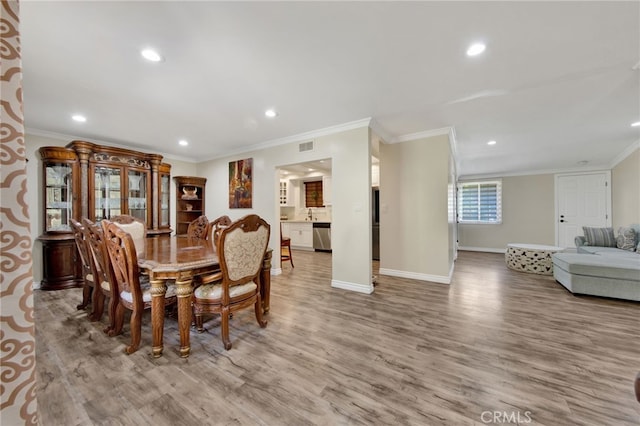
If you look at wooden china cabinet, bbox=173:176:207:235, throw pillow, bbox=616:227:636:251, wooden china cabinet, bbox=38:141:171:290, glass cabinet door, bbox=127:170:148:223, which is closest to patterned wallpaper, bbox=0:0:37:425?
wooden china cabinet, bbox=38:141:171:290

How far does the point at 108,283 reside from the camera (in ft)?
7.70

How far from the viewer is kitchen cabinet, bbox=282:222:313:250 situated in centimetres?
726

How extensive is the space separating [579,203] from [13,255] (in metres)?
9.71

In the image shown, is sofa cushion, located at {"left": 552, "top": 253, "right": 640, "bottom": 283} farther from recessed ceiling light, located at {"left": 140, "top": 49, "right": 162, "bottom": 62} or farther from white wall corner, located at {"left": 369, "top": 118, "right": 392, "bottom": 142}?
recessed ceiling light, located at {"left": 140, "top": 49, "right": 162, "bottom": 62}

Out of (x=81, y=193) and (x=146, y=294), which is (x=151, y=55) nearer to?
(x=146, y=294)

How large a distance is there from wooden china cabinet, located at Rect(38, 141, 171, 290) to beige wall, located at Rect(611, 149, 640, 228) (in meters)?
9.27

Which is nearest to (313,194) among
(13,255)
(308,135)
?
(308,135)

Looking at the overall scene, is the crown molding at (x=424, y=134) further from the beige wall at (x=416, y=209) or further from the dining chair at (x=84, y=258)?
the dining chair at (x=84, y=258)

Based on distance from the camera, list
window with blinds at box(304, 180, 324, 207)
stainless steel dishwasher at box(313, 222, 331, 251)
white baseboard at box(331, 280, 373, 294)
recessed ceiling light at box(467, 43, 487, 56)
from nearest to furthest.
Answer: recessed ceiling light at box(467, 43, 487, 56), white baseboard at box(331, 280, 373, 294), stainless steel dishwasher at box(313, 222, 331, 251), window with blinds at box(304, 180, 324, 207)

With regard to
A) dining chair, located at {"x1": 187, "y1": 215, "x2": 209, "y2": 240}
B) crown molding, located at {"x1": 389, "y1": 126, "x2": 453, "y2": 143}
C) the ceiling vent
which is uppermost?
crown molding, located at {"x1": 389, "y1": 126, "x2": 453, "y2": 143}

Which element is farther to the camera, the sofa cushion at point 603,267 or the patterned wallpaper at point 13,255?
the sofa cushion at point 603,267

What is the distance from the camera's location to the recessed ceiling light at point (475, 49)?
1918 millimetres

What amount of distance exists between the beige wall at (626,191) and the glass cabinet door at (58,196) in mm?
9924

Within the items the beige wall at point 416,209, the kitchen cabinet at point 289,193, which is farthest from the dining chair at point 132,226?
the kitchen cabinet at point 289,193
